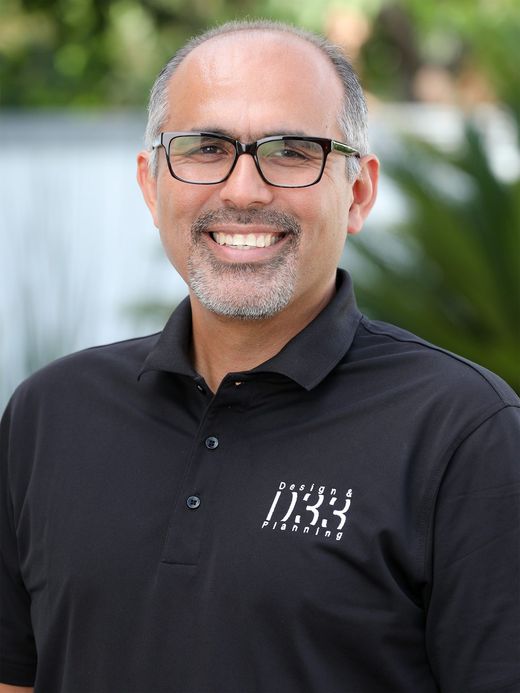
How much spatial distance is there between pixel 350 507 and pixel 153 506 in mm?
386

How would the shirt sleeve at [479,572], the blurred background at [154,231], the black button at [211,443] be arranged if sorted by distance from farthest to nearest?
1. the blurred background at [154,231]
2. the black button at [211,443]
3. the shirt sleeve at [479,572]

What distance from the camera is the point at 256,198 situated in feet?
7.18

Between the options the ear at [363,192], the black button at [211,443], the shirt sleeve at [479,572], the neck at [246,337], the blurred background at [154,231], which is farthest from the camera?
the blurred background at [154,231]

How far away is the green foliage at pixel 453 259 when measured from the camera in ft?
19.4

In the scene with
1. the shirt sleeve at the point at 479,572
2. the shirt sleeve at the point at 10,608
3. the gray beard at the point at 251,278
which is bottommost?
the shirt sleeve at the point at 10,608

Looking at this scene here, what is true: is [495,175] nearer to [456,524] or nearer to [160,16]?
[160,16]

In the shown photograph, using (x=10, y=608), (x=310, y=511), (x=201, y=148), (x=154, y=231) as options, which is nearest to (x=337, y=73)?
(x=201, y=148)

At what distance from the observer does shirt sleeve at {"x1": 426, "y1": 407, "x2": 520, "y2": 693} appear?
1.94m

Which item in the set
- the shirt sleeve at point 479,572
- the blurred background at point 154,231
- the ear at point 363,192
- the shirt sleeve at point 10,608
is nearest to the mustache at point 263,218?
the ear at point 363,192

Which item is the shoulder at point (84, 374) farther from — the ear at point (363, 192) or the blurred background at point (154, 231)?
the blurred background at point (154, 231)

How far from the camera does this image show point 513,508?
1.96m

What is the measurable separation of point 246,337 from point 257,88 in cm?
48

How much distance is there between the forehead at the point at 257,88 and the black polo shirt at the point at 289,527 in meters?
0.38

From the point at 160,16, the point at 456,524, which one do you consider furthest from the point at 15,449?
the point at 160,16
